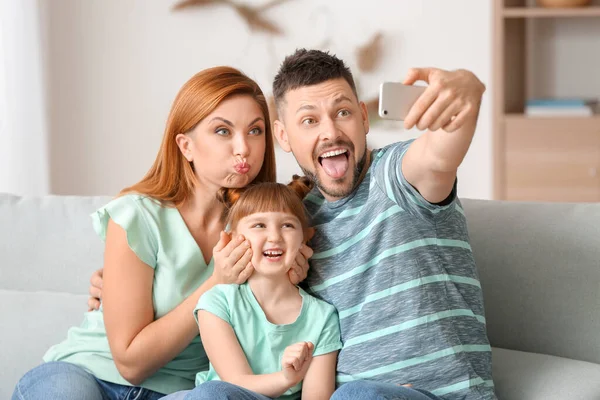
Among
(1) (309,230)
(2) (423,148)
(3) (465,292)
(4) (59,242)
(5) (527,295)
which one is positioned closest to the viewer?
(2) (423,148)

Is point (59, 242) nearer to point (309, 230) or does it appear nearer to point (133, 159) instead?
point (309, 230)

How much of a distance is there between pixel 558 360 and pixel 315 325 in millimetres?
473

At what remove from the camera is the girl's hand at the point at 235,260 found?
147 centimetres

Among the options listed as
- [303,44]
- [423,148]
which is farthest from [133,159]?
[423,148]

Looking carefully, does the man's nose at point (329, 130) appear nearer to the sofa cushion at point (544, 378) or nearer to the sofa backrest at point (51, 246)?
the sofa cushion at point (544, 378)

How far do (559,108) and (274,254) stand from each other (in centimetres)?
239

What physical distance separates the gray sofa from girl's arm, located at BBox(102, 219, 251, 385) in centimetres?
37

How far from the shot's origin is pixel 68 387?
153cm

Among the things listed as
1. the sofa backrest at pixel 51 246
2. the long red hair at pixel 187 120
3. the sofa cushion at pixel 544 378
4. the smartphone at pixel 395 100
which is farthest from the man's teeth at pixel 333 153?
the sofa backrest at pixel 51 246

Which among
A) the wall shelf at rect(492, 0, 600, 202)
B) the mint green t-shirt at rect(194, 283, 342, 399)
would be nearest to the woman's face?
the mint green t-shirt at rect(194, 283, 342, 399)

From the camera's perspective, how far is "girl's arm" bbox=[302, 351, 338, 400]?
144 cm

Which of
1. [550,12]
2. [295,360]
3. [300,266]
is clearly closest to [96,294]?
[300,266]

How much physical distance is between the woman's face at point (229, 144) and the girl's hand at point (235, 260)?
0.15 metres

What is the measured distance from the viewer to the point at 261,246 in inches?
58.2
